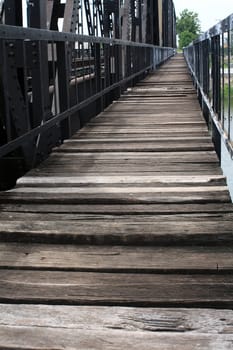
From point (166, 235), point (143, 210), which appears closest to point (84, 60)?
point (143, 210)

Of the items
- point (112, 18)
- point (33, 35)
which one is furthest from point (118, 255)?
point (112, 18)

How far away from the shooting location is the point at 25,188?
11.0 ft

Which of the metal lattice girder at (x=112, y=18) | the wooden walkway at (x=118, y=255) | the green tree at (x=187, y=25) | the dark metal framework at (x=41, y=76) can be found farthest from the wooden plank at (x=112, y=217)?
the green tree at (x=187, y=25)

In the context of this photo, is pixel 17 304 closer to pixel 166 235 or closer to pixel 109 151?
pixel 166 235

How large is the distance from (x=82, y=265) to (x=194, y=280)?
0.43 meters

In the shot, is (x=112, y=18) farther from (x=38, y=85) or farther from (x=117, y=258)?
(x=117, y=258)

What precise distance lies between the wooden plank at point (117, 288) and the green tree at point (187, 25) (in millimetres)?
89014

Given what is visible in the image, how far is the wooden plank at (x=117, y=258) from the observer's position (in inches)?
86.7

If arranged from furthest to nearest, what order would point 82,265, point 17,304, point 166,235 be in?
point 166,235, point 82,265, point 17,304

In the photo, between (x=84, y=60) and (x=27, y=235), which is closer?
(x=27, y=235)

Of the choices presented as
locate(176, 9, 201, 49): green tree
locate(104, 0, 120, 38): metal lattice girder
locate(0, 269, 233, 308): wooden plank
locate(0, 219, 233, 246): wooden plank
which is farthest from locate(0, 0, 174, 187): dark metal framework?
locate(176, 9, 201, 49): green tree

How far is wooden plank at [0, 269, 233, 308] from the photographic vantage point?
194 centimetres

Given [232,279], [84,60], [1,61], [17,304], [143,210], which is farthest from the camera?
Result: [84,60]

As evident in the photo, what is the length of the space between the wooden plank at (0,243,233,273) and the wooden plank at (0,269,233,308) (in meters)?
0.04
